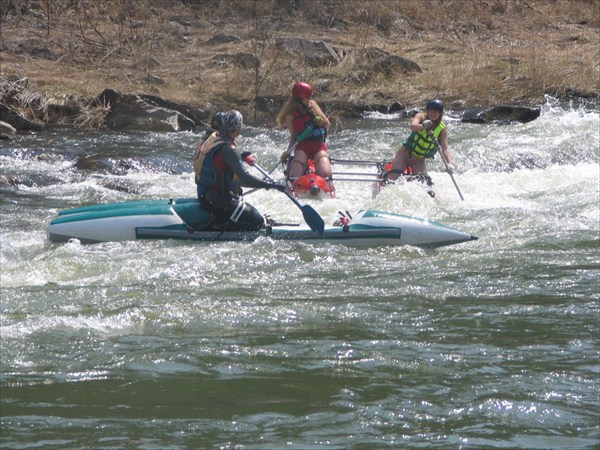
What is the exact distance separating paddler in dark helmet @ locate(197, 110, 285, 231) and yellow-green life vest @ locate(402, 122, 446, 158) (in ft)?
8.52

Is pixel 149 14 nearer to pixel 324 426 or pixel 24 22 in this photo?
pixel 24 22

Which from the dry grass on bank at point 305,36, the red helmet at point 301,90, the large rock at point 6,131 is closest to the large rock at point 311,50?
the dry grass on bank at point 305,36

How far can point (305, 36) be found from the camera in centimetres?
2153

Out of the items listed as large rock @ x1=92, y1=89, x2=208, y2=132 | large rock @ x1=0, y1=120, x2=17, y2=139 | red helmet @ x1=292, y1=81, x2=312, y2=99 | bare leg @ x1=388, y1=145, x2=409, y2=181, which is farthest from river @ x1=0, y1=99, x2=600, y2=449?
large rock @ x1=92, y1=89, x2=208, y2=132

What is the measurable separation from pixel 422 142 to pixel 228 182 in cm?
289

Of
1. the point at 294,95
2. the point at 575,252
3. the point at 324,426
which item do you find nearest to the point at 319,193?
the point at 294,95

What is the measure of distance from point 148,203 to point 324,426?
15.0 feet

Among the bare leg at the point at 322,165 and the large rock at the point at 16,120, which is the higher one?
the large rock at the point at 16,120

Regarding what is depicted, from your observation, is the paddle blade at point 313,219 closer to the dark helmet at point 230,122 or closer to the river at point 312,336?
the river at point 312,336

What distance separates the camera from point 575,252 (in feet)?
27.7

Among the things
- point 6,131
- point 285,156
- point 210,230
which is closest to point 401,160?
point 285,156

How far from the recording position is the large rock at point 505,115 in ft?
53.8

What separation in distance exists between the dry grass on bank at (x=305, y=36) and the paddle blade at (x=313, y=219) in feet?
28.7

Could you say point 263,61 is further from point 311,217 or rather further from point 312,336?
point 312,336
